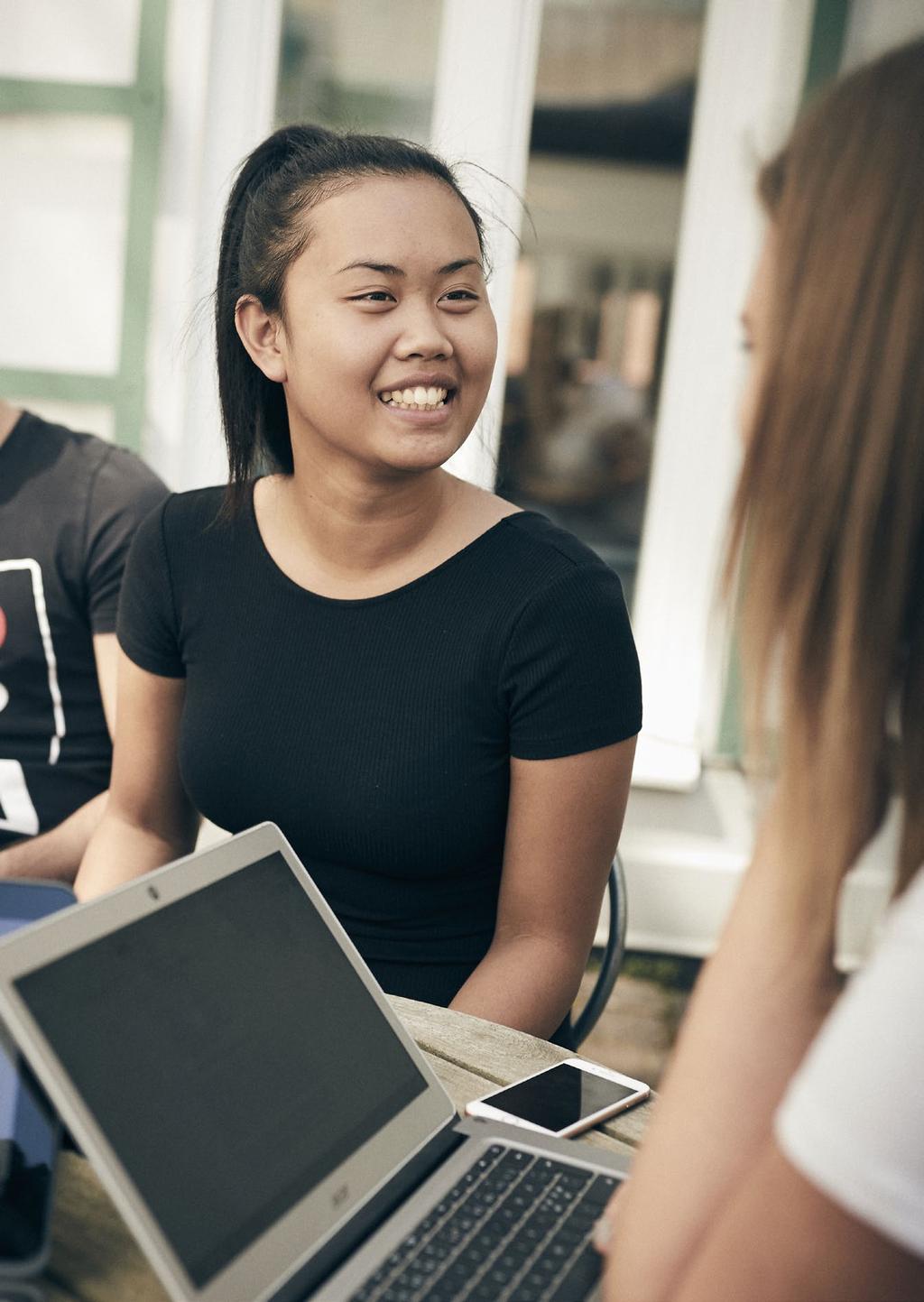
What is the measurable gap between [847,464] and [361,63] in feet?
9.01

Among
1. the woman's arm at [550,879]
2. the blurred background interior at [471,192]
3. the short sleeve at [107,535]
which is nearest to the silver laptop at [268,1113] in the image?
the woman's arm at [550,879]

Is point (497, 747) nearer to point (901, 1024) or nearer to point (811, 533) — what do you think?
point (811, 533)

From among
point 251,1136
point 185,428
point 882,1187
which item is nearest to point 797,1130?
point 882,1187

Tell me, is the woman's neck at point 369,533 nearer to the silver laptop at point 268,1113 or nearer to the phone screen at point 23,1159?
the silver laptop at point 268,1113

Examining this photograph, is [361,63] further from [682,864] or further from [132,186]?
[682,864]

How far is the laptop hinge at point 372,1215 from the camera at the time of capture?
806 millimetres

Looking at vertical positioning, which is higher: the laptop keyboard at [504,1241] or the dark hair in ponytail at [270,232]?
the dark hair in ponytail at [270,232]

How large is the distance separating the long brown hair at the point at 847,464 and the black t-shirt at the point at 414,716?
747 mm

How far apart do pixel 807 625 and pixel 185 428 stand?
100 inches

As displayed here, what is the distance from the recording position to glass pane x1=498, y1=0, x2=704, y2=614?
3533 mm

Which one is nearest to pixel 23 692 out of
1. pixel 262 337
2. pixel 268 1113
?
pixel 262 337

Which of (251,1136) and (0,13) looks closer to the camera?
(251,1136)

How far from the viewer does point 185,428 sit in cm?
306

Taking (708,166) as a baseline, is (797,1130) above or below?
below
